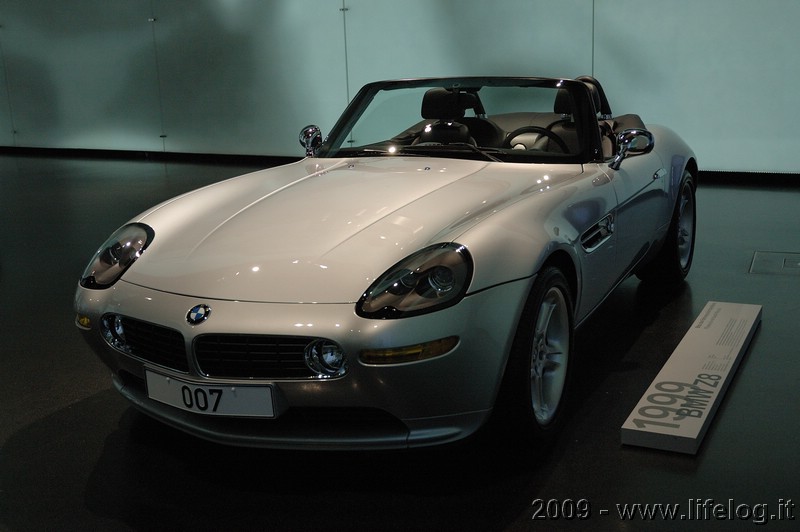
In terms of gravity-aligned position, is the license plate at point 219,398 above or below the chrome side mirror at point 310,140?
below

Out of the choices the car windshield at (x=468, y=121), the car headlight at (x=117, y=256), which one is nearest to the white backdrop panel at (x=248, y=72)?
the car windshield at (x=468, y=121)

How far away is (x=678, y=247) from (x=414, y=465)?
2243 millimetres

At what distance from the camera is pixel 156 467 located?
8.21ft

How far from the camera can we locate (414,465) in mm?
2439

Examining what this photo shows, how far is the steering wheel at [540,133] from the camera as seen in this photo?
10.7 feet

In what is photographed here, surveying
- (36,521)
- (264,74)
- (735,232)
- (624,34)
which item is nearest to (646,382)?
(36,521)

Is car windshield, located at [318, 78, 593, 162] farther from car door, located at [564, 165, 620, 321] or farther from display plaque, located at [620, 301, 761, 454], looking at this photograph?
display plaque, located at [620, 301, 761, 454]

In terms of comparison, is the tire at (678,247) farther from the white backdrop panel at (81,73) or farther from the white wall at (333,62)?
the white backdrop panel at (81,73)

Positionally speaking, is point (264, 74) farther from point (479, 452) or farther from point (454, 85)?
point (479, 452)

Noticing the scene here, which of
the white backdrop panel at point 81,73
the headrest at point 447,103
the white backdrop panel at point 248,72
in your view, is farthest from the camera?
the white backdrop panel at point 81,73

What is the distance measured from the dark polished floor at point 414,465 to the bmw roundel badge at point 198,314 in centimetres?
50

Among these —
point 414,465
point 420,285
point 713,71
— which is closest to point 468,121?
point 420,285

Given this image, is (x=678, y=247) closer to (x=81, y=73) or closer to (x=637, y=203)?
(x=637, y=203)

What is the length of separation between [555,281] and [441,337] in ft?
1.74
